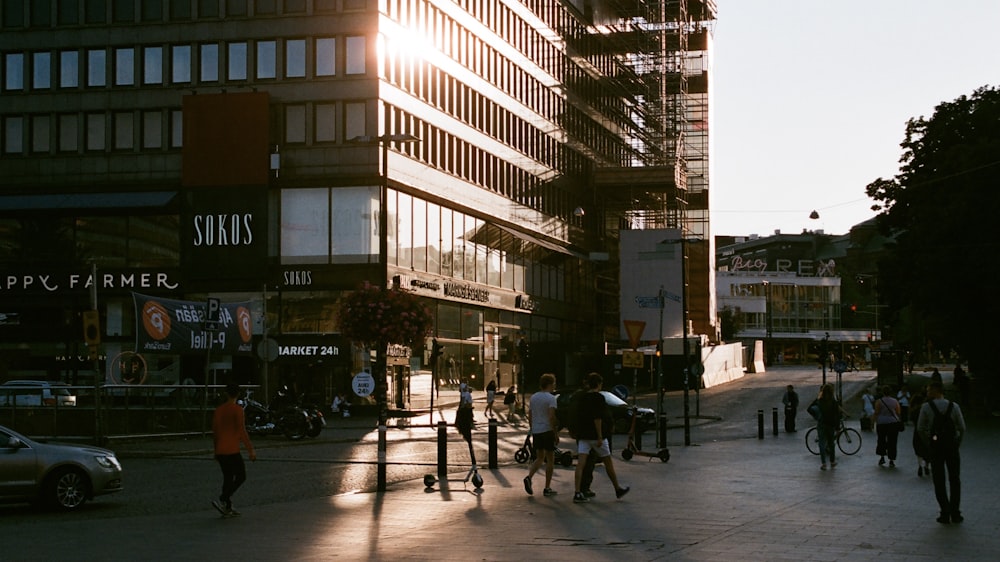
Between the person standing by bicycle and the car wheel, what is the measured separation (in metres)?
14.2

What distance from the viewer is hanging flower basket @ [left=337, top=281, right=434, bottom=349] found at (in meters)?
40.1

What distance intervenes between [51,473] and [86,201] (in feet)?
139

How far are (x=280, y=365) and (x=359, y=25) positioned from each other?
50.2 feet

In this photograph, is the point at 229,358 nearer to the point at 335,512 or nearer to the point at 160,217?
the point at 160,217

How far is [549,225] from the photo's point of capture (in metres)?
77.2

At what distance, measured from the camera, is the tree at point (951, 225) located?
4919cm

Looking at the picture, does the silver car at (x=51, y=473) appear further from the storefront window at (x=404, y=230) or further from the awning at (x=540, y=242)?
the awning at (x=540, y=242)

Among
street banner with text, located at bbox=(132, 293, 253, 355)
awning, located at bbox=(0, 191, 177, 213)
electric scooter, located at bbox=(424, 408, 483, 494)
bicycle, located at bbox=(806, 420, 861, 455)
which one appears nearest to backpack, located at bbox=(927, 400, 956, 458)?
electric scooter, located at bbox=(424, 408, 483, 494)

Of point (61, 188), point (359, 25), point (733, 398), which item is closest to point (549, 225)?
point (733, 398)

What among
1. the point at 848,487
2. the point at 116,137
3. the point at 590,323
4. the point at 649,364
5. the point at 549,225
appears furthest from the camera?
the point at 590,323

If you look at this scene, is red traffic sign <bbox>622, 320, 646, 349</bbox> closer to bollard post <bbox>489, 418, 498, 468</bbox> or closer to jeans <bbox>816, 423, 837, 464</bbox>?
jeans <bbox>816, 423, 837, 464</bbox>

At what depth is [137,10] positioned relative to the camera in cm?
5822

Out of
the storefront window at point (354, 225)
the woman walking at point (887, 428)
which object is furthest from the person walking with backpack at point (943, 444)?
the storefront window at point (354, 225)

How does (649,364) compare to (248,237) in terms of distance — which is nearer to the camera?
(248,237)
